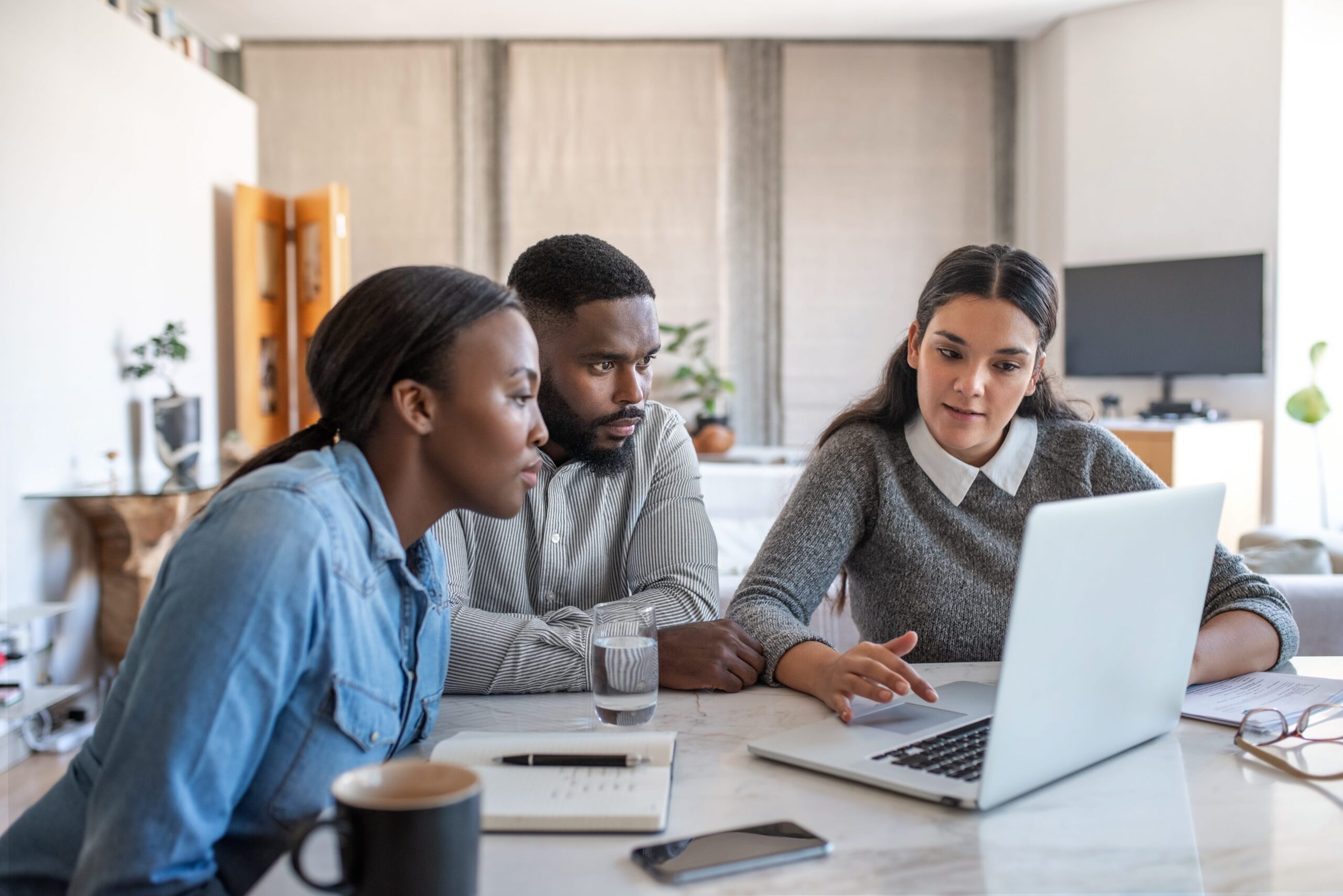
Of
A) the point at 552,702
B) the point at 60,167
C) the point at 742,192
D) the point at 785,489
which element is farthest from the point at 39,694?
the point at 742,192

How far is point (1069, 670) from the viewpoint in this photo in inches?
33.5

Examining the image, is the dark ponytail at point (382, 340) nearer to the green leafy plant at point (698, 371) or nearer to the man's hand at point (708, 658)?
the man's hand at point (708, 658)

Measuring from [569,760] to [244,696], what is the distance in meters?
0.27

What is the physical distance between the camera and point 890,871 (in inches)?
29.0

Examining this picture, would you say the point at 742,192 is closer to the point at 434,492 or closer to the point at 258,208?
the point at 258,208

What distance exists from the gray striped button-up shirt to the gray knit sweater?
10cm

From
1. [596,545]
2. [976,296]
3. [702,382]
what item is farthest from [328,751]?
[702,382]

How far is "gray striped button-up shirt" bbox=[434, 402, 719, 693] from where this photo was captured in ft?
4.80

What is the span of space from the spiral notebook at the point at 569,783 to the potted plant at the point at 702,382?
4522mm

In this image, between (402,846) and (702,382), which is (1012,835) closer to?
(402,846)

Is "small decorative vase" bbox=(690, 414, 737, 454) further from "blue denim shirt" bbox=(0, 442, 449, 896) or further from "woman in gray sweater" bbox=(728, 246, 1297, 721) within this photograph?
"blue denim shirt" bbox=(0, 442, 449, 896)

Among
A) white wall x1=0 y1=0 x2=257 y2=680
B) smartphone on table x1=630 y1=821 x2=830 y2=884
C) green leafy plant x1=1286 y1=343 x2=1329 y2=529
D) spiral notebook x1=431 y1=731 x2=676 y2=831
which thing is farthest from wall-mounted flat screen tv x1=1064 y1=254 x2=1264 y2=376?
smartphone on table x1=630 y1=821 x2=830 y2=884

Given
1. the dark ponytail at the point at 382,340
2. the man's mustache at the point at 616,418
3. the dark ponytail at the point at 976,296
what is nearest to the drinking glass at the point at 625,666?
the dark ponytail at the point at 382,340

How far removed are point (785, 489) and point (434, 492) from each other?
1.67 metres
